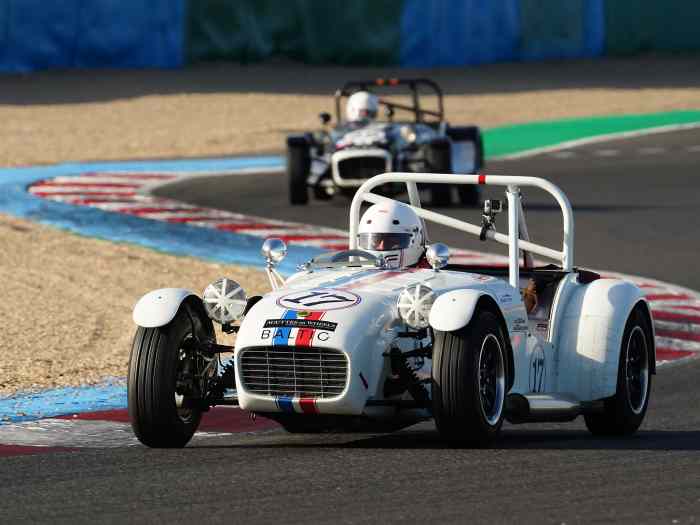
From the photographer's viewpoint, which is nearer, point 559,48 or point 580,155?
point 580,155

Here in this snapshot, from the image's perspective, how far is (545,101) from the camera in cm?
3631

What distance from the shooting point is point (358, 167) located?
21.4 metres

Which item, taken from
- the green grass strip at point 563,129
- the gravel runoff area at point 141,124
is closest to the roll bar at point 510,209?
the gravel runoff area at point 141,124

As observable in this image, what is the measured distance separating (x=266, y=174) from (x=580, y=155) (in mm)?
5204

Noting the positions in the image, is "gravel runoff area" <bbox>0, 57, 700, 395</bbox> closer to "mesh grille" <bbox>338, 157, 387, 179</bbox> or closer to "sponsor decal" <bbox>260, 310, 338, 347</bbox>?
"sponsor decal" <bbox>260, 310, 338, 347</bbox>

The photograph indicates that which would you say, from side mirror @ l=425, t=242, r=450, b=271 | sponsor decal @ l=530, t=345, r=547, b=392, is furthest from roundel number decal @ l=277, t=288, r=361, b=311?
sponsor decal @ l=530, t=345, r=547, b=392

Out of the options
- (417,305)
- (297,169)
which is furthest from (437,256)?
(297,169)

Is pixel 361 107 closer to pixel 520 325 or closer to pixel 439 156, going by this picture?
pixel 439 156

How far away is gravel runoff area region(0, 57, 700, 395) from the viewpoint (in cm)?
1247

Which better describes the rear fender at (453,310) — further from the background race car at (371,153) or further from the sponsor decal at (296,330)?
the background race car at (371,153)

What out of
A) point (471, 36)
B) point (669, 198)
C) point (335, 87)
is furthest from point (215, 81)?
point (669, 198)

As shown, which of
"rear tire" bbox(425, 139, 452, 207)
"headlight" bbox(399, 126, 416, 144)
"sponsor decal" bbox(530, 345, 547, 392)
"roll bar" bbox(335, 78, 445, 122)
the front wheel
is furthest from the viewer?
"headlight" bbox(399, 126, 416, 144)

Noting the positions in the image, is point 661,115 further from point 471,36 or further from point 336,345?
point 336,345

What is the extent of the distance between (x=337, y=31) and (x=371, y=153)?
19.9m
